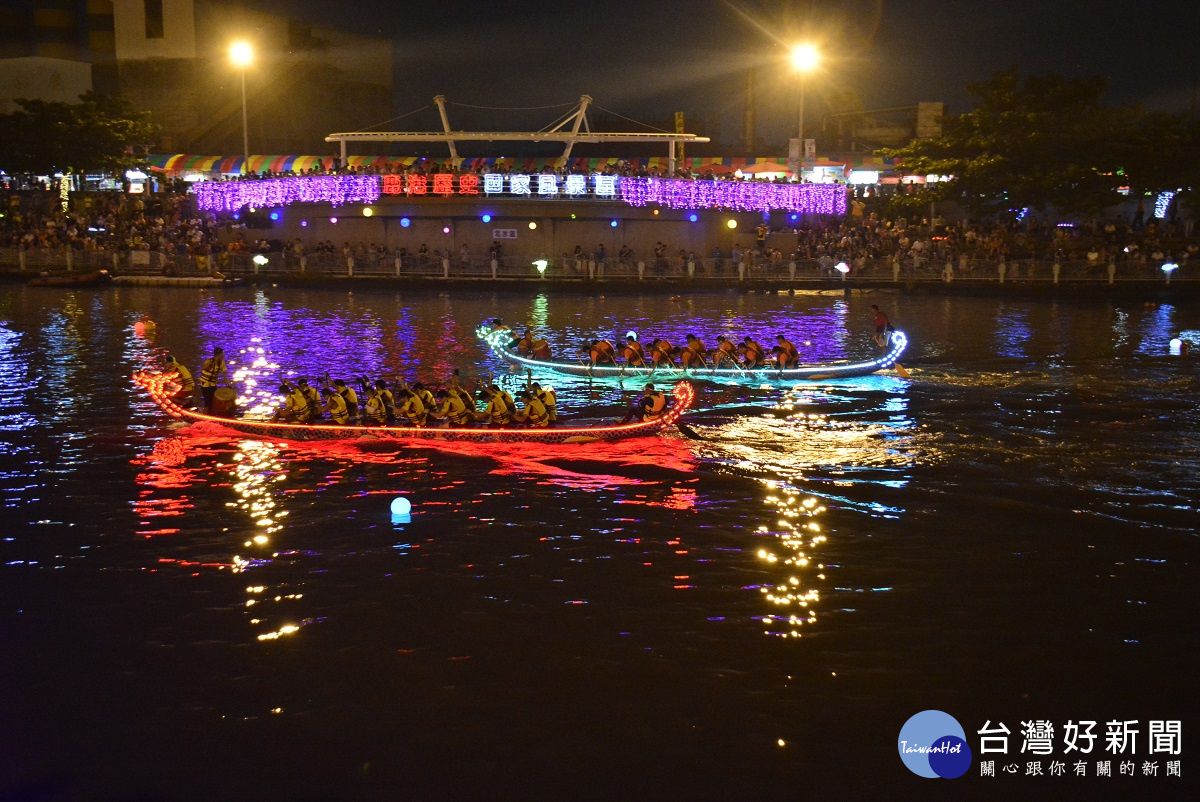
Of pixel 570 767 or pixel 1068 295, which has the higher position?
pixel 1068 295

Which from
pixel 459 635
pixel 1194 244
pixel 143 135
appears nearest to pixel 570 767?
pixel 459 635

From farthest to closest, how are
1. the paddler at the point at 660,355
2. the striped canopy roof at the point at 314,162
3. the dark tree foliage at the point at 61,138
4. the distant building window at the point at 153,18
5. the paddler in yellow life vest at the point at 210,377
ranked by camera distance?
the distant building window at the point at 153,18, the striped canopy roof at the point at 314,162, the dark tree foliage at the point at 61,138, the paddler at the point at 660,355, the paddler in yellow life vest at the point at 210,377

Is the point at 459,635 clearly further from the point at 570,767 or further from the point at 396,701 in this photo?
the point at 570,767

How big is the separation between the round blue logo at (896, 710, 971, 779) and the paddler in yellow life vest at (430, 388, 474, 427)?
11164 mm

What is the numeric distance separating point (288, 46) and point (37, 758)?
62884 mm

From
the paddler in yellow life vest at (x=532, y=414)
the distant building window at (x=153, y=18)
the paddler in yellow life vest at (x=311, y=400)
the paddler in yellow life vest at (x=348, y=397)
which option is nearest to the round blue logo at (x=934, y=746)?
the paddler in yellow life vest at (x=532, y=414)

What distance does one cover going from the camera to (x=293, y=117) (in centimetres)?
6612

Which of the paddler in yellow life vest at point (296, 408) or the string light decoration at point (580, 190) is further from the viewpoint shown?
the string light decoration at point (580, 190)

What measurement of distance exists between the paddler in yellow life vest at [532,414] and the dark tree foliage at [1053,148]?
111ft

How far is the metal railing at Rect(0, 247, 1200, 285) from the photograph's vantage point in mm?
42594

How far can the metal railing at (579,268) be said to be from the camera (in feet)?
140

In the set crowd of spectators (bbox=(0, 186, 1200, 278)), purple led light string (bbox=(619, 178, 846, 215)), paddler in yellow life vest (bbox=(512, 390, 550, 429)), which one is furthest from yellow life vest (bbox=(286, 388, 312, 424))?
purple led light string (bbox=(619, 178, 846, 215))

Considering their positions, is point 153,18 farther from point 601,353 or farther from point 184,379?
point 601,353

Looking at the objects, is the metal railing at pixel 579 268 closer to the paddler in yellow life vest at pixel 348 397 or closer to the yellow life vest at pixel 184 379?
the yellow life vest at pixel 184 379
